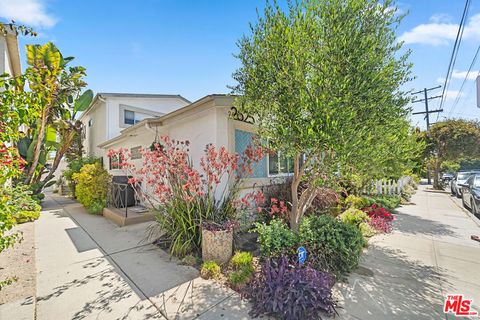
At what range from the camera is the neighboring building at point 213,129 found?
5.25 meters

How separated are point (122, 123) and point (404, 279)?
1485 cm

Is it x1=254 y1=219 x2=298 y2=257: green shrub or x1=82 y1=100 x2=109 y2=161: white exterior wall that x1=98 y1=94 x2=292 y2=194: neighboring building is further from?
x1=82 y1=100 x2=109 y2=161: white exterior wall

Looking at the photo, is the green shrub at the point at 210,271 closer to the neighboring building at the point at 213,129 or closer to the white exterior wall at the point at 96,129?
the neighboring building at the point at 213,129

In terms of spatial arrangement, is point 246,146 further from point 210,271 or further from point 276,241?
point 210,271

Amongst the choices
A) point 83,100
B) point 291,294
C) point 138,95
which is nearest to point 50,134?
point 83,100

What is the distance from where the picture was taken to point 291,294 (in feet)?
8.85

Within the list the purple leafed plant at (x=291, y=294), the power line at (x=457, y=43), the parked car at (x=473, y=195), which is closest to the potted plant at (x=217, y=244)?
the purple leafed plant at (x=291, y=294)

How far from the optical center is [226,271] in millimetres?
3807

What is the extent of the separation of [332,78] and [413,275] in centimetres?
383

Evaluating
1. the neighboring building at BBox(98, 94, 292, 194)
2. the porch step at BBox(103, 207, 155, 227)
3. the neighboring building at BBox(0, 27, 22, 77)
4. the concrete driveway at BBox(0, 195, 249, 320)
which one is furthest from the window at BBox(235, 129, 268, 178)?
the neighboring building at BBox(0, 27, 22, 77)

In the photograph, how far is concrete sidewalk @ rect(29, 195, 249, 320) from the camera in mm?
2770

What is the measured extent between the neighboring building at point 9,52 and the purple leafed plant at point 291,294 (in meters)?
7.85

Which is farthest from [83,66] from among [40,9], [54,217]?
[54,217]

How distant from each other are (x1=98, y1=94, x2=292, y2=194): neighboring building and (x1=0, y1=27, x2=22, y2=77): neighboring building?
3500 millimetres
